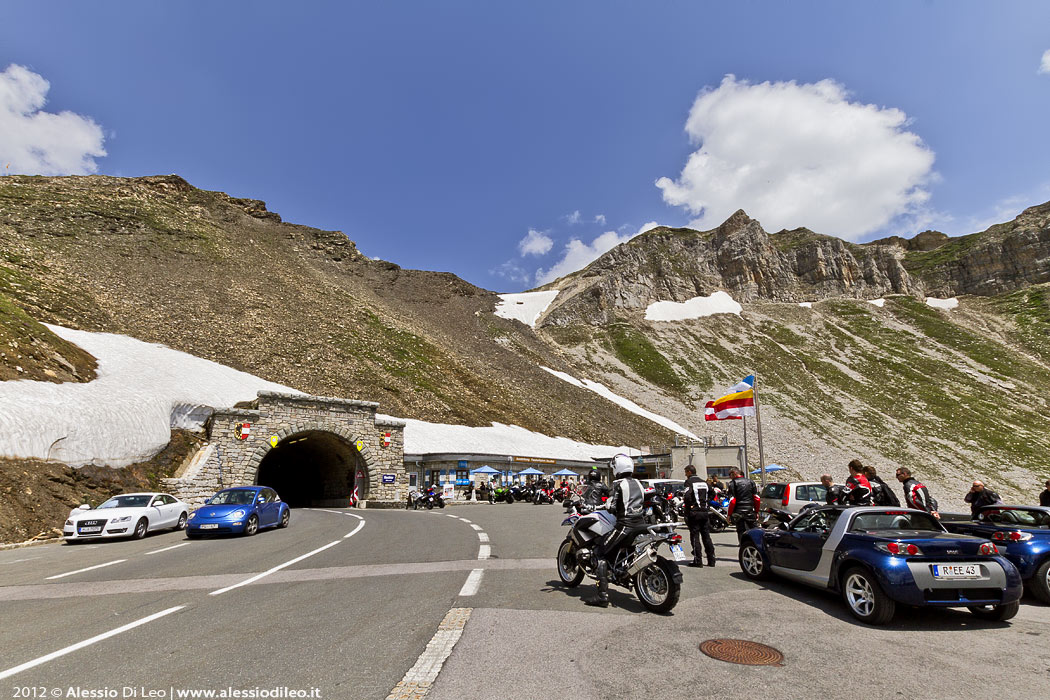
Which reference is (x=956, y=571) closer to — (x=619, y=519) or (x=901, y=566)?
(x=901, y=566)

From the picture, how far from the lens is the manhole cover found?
184 inches

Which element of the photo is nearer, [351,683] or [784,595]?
[351,683]

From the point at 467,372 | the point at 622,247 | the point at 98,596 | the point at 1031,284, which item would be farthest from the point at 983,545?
the point at 1031,284

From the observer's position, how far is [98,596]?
25.0 ft

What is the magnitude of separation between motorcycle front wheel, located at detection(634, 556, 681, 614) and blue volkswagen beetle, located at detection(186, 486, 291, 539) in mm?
12726

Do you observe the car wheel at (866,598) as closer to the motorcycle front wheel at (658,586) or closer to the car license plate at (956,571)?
the car license plate at (956,571)

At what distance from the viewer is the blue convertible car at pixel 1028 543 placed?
7.25 metres

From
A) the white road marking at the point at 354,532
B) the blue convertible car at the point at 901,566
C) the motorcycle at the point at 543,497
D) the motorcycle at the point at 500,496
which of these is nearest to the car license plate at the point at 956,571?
the blue convertible car at the point at 901,566

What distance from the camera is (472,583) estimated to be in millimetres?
7848

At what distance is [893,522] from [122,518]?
720 inches

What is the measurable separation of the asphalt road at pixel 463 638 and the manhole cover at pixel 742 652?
0.45 ft

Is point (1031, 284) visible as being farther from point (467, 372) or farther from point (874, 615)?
point (874, 615)

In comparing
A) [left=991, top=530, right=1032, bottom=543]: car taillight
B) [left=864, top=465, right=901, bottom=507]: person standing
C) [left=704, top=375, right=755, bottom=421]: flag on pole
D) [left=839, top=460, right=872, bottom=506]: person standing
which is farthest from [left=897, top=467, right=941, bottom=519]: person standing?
[left=704, top=375, right=755, bottom=421]: flag on pole

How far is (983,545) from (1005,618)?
3.18 ft
